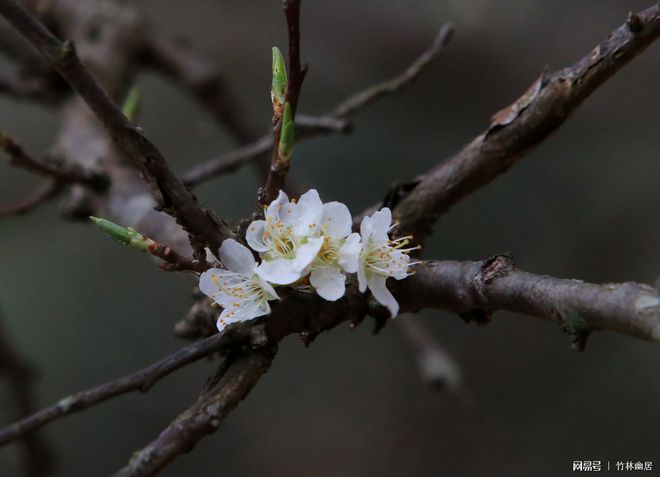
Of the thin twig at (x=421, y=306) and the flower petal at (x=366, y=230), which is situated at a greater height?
the flower petal at (x=366, y=230)

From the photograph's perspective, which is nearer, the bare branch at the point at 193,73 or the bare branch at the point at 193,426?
the bare branch at the point at 193,426

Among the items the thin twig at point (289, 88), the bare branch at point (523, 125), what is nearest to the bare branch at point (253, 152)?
the bare branch at point (523, 125)

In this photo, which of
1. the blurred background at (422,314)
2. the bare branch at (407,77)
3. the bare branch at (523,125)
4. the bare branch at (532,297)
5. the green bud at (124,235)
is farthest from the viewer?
the blurred background at (422,314)

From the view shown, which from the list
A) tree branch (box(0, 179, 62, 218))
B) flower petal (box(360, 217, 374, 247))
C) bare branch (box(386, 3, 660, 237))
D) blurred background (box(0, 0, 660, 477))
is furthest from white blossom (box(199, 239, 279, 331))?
blurred background (box(0, 0, 660, 477))

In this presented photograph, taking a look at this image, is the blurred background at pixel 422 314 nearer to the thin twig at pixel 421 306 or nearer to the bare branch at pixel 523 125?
the bare branch at pixel 523 125

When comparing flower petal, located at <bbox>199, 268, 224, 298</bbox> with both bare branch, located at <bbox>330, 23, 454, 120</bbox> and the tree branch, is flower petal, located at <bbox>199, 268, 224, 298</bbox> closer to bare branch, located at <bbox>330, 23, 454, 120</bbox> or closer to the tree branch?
bare branch, located at <bbox>330, 23, 454, 120</bbox>

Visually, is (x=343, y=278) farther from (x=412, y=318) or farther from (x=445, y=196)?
(x=412, y=318)
